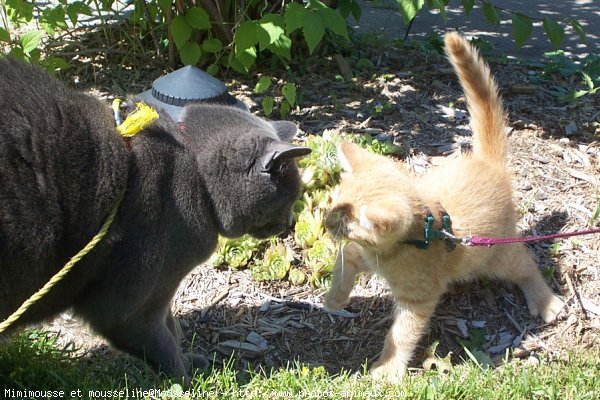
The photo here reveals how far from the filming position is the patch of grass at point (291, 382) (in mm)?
2908

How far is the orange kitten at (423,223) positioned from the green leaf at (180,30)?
1.94 metres

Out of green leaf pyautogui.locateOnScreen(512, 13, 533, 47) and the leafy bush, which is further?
green leaf pyautogui.locateOnScreen(512, 13, 533, 47)

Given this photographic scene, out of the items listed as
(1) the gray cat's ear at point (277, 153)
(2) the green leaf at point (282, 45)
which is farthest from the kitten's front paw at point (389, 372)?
(2) the green leaf at point (282, 45)

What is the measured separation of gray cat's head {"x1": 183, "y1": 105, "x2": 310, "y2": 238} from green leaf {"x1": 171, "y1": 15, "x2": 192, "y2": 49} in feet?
6.07

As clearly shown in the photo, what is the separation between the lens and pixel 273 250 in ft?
12.8

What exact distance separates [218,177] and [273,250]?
1.03m

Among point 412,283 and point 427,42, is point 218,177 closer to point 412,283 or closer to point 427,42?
point 412,283

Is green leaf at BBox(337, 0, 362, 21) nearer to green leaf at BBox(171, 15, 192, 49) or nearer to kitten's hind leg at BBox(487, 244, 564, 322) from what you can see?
green leaf at BBox(171, 15, 192, 49)

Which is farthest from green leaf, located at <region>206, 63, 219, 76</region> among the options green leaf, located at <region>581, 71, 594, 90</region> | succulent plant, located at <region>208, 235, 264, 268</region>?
green leaf, located at <region>581, 71, 594, 90</region>

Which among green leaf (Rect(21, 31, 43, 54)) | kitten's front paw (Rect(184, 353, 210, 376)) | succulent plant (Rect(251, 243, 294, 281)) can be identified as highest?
green leaf (Rect(21, 31, 43, 54))

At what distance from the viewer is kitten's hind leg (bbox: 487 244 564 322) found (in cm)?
362

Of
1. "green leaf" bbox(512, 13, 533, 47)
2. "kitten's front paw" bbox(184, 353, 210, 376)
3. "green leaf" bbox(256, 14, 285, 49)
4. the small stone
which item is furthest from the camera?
the small stone

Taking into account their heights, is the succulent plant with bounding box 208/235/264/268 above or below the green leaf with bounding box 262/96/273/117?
below

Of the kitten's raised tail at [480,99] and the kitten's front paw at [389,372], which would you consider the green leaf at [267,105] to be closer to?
the kitten's raised tail at [480,99]
